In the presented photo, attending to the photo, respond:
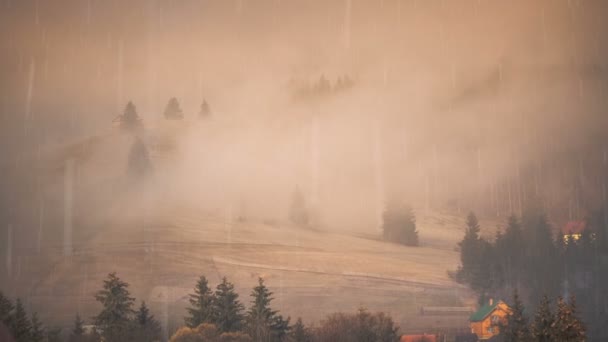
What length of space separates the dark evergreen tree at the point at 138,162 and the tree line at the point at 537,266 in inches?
2353

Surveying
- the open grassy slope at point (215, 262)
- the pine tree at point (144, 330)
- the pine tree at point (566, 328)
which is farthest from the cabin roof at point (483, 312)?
the pine tree at point (566, 328)

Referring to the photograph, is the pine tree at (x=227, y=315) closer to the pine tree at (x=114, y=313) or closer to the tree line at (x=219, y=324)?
the tree line at (x=219, y=324)

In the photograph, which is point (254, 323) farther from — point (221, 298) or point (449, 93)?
point (449, 93)

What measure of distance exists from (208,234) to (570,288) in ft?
200

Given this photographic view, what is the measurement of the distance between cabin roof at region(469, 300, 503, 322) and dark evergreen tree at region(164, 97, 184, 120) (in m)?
84.3

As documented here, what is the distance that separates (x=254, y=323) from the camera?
230 feet

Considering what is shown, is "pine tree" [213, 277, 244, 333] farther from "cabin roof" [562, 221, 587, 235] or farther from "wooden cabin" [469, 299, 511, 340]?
"cabin roof" [562, 221, 587, 235]

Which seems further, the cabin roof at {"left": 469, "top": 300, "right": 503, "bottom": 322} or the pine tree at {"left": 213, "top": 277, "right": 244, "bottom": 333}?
the cabin roof at {"left": 469, "top": 300, "right": 503, "bottom": 322}

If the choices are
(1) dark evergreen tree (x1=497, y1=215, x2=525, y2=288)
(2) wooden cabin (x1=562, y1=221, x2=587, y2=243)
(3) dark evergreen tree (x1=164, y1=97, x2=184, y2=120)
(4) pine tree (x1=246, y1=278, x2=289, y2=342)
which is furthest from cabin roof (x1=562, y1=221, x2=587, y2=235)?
(4) pine tree (x1=246, y1=278, x2=289, y2=342)

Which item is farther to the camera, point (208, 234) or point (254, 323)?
point (208, 234)

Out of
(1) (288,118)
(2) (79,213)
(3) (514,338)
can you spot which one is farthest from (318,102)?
(3) (514,338)

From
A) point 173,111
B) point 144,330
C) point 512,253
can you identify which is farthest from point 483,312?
point 173,111

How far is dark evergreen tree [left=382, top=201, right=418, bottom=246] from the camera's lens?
13975 centimetres

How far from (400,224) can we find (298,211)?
1892 cm
